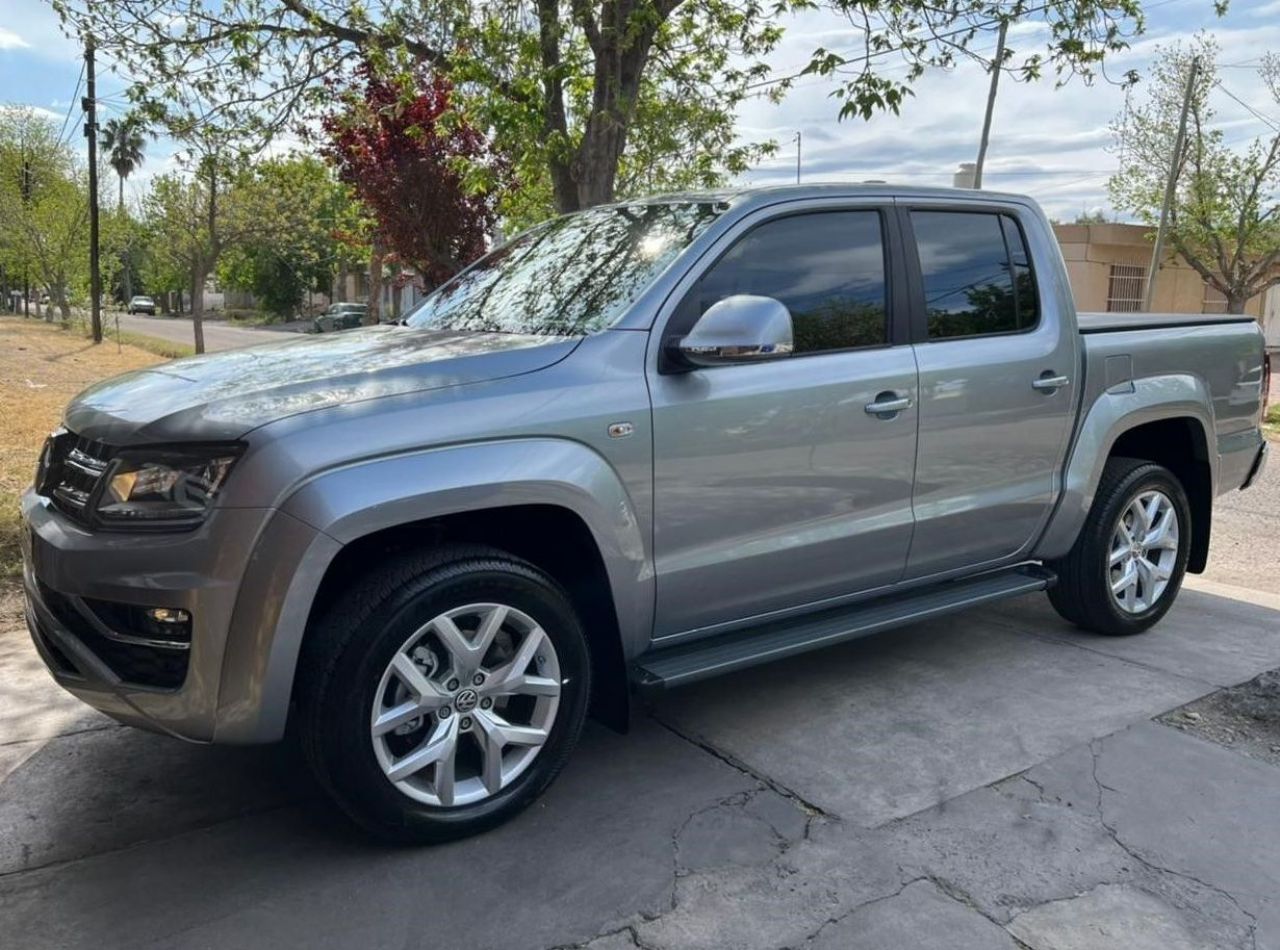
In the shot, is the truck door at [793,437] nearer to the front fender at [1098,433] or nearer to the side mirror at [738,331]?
the side mirror at [738,331]

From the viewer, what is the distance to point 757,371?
354cm

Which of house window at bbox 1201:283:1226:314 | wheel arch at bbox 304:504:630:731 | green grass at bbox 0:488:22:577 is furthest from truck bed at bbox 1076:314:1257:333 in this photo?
house window at bbox 1201:283:1226:314

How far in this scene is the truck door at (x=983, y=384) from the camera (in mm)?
4051

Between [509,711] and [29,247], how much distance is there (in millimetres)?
39241

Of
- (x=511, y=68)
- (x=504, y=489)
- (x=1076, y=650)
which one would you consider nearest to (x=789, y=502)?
(x=504, y=489)

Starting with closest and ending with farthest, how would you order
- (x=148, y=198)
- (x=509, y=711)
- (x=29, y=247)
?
(x=509, y=711) → (x=148, y=198) → (x=29, y=247)

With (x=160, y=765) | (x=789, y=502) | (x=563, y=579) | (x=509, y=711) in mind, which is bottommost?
(x=160, y=765)

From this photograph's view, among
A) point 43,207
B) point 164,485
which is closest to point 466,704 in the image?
point 164,485

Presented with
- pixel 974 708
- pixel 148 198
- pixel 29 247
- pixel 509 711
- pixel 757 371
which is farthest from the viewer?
pixel 29 247

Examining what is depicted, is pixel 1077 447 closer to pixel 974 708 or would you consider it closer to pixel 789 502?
pixel 974 708

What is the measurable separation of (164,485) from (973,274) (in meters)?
3.19

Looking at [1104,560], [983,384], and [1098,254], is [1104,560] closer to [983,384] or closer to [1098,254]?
[983,384]

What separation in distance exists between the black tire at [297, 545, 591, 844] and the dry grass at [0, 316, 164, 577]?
375 cm

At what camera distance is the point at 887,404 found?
383 centimetres
